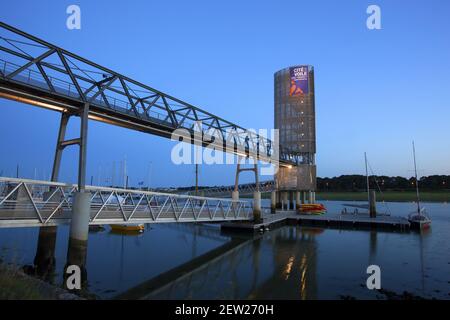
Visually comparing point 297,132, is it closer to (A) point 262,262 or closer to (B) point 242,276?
(A) point 262,262

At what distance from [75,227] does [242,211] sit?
91.6 ft

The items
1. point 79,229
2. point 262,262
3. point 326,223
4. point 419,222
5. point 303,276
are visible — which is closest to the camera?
point 79,229

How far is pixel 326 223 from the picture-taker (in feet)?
165

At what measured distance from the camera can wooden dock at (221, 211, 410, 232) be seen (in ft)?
137

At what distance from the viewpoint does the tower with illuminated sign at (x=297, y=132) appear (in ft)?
229

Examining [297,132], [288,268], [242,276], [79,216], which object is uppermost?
[297,132]

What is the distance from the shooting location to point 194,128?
35625 mm

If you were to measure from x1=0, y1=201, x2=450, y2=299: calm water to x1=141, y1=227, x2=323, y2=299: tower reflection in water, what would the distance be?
0.06 m

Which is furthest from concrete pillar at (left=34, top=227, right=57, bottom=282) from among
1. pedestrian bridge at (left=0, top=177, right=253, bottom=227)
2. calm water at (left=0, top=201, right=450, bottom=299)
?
pedestrian bridge at (left=0, top=177, right=253, bottom=227)

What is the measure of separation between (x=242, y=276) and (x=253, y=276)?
75 centimetres

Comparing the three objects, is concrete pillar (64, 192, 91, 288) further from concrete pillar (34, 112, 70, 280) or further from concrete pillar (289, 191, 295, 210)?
concrete pillar (289, 191, 295, 210)

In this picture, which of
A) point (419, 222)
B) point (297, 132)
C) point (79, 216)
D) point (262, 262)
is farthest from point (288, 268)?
point (297, 132)

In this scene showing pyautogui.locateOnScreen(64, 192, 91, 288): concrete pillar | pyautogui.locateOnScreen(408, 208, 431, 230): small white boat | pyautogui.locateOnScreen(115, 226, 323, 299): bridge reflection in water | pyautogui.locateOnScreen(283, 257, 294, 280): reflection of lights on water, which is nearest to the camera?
pyautogui.locateOnScreen(115, 226, 323, 299): bridge reflection in water

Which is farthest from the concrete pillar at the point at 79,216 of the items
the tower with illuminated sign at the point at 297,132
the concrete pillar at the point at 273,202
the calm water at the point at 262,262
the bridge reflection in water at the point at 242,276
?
the tower with illuminated sign at the point at 297,132
